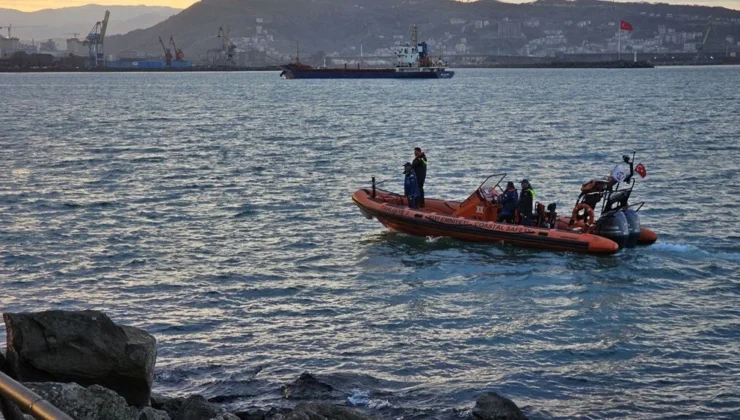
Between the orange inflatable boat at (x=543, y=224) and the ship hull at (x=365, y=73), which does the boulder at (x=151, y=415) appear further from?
the ship hull at (x=365, y=73)

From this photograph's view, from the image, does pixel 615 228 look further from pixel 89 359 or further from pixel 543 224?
pixel 89 359

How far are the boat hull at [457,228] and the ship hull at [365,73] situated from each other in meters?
125

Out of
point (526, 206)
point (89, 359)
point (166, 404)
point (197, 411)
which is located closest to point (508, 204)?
point (526, 206)

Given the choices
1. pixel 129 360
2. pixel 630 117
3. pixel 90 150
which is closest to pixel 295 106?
pixel 630 117

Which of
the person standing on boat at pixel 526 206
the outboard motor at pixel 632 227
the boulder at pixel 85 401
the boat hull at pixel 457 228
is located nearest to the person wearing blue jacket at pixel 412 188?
the boat hull at pixel 457 228

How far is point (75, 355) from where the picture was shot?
963 cm

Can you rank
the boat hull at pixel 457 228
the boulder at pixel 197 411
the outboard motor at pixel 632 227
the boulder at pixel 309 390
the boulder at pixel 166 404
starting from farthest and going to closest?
the outboard motor at pixel 632 227 → the boat hull at pixel 457 228 → the boulder at pixel 309 390 → the boulder at pixel 166 404 → the boulder at pixel 197 411

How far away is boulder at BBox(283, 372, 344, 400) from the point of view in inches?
472

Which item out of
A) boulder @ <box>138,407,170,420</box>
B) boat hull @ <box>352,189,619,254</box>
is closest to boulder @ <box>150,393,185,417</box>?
boulder @ <box>138,407,170,420</box>

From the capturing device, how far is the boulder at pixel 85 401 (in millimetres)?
7730

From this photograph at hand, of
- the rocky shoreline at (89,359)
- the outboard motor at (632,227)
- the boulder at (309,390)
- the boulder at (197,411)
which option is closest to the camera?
the boulder at (197,411)

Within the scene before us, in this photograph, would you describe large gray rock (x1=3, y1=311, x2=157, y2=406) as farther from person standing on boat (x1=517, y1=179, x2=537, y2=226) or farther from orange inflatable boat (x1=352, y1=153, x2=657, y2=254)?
person standing on boat (x1=517, y1=179, x2=537, y2=226)

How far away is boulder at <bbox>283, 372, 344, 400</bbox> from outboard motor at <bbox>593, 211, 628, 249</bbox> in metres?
9.61

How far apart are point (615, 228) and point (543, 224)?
1.53 metres
